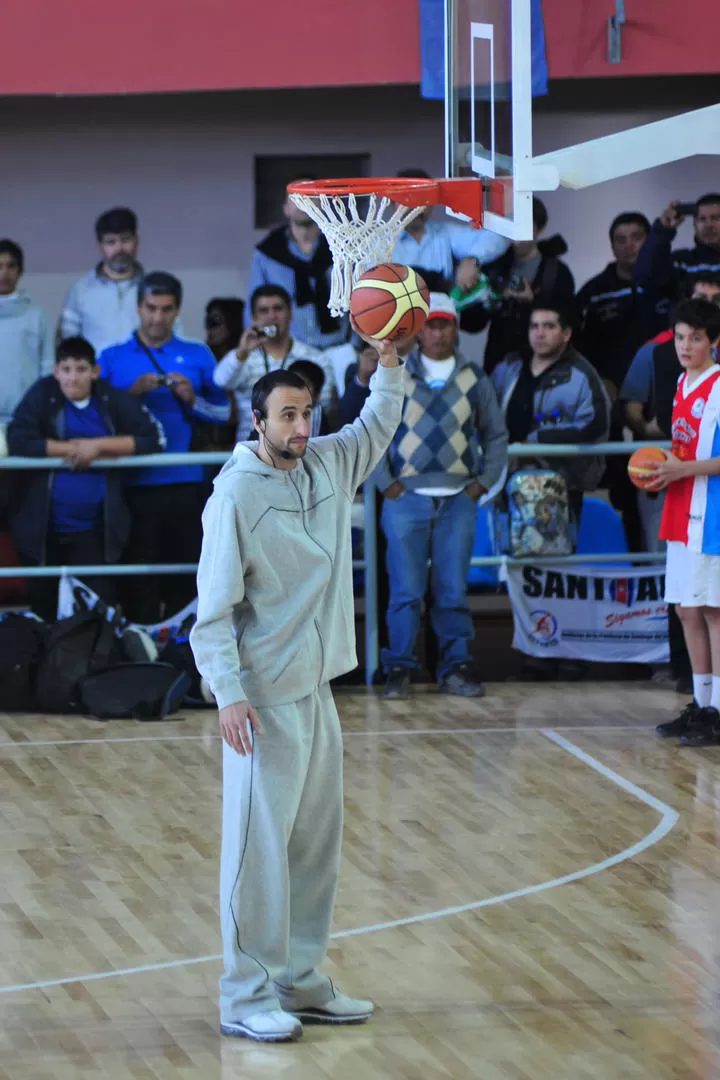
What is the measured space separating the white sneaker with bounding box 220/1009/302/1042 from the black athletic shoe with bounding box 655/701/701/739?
405 cm

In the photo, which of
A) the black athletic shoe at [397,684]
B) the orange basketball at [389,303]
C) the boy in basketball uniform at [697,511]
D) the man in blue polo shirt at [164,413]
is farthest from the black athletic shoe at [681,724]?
the orange basketball at [389,303]

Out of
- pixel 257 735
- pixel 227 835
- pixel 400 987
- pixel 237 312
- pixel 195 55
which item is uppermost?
pixel 195 55

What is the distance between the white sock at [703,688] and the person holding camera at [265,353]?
267 cm

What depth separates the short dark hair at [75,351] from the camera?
946 centimetres

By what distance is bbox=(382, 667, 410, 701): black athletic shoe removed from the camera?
956cm

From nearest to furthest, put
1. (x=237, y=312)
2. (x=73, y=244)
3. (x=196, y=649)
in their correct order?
(x=196, y=649) < (x=237, y=312) < (x=73, y=244)

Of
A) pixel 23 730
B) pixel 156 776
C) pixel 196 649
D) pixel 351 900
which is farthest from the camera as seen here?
pixel 23 730

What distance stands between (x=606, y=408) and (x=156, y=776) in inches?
140

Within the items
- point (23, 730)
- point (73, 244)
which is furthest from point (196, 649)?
point (73, 244)

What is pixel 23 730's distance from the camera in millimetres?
9000

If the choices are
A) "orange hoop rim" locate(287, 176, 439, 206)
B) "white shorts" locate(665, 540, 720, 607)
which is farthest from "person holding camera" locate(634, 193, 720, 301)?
"orange hoop rim" locate(287, 176, 439, 206)

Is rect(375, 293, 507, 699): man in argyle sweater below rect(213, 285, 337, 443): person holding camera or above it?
below

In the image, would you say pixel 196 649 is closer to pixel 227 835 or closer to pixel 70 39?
pixel 227 835

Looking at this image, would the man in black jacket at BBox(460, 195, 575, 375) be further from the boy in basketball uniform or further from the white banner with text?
the boy in basketball uniform
